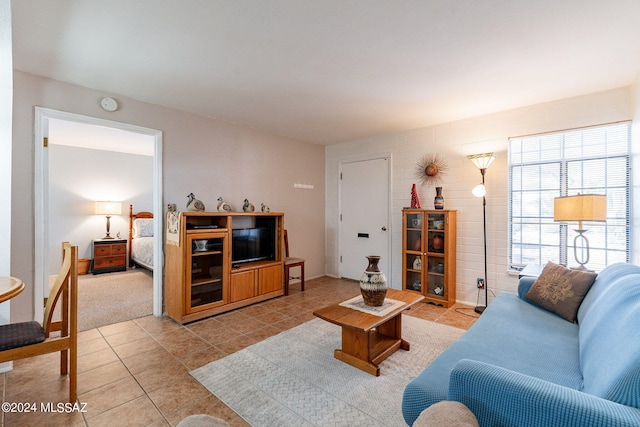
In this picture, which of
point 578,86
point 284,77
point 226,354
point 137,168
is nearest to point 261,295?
point 226,354

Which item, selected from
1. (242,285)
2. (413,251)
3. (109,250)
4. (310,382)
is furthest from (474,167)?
(109,250)

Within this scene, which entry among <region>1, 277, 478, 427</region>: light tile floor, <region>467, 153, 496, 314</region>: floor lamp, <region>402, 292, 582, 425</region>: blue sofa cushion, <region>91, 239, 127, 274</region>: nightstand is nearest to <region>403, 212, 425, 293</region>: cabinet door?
<region>1, 277, 478, 427</region>: light tile floor

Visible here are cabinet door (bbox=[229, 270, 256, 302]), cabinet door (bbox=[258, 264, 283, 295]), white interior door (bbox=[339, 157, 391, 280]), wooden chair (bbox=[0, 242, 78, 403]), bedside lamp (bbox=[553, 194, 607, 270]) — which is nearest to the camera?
wooden chair (bbox=[0, 242, 78, 403])

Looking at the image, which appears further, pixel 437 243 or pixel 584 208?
pixel 437 243

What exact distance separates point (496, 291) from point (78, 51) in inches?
190

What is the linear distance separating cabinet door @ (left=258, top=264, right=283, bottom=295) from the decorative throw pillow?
9.42 ft

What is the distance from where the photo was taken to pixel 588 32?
1.93 metres

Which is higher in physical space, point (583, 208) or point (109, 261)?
point (583, 208)

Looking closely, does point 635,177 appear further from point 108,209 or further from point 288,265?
point 108,209

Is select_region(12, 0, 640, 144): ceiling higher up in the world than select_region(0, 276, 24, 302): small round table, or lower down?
higher up

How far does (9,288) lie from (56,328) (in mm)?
825

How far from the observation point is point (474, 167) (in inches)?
145

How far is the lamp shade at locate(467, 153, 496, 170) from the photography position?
3285mm

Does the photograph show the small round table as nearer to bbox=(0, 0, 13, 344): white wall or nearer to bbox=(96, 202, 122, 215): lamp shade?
bbox=(0, 0, 13, 344): white wall
